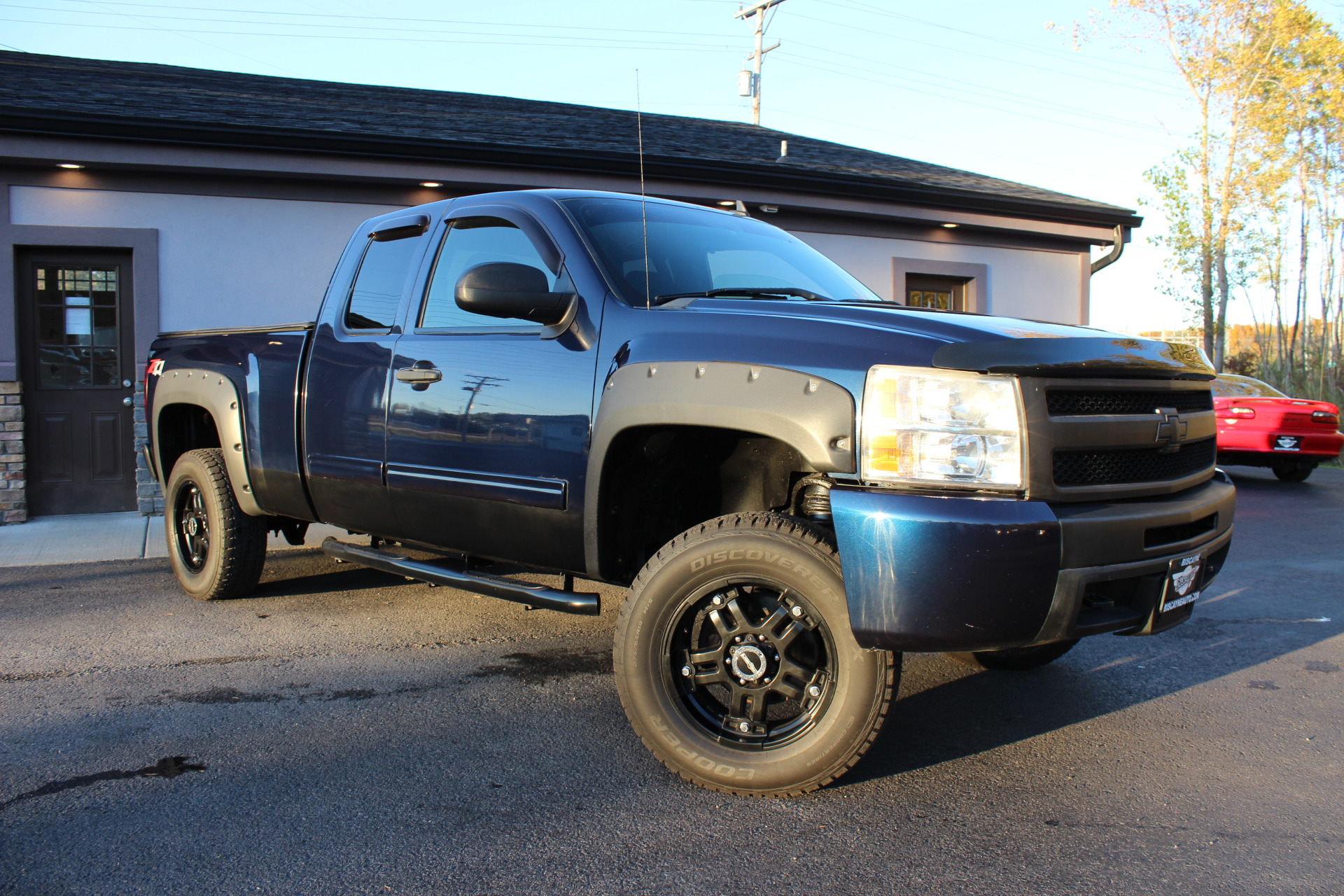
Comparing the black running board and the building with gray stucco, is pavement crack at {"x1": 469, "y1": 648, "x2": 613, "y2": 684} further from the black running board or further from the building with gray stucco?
the building with gray stucco

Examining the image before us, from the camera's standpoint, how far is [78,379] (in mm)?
8914

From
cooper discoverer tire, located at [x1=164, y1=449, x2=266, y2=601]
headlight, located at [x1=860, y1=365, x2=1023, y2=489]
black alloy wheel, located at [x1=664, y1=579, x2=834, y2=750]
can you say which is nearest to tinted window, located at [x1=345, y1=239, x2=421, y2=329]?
cooper discoverer tire, located at [x1=164, y1=449, x2=266, y2=601]

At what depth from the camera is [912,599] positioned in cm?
256

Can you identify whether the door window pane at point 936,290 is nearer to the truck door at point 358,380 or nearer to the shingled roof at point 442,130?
the shingled roof at point 442,130

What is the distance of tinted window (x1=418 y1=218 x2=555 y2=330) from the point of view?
12.7 feet

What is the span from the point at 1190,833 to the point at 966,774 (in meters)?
0.64

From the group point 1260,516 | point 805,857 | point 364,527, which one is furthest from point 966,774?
point 1260,516

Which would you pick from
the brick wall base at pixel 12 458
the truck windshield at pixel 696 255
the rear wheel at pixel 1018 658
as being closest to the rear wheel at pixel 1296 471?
the rear wheel at pixel 1018 658

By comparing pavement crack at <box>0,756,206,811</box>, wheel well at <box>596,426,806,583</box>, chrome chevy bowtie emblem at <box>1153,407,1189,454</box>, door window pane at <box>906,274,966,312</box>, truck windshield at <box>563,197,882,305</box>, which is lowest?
pavement crack at <box>0,756,206,811</box>

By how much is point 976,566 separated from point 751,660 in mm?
752

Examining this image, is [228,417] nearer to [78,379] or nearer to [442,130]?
[78,379]

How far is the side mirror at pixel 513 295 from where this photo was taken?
130 inches

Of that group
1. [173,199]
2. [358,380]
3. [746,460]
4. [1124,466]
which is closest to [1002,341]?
[1124,466]

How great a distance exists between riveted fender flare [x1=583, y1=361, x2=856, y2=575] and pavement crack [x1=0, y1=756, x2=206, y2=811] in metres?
1.48
